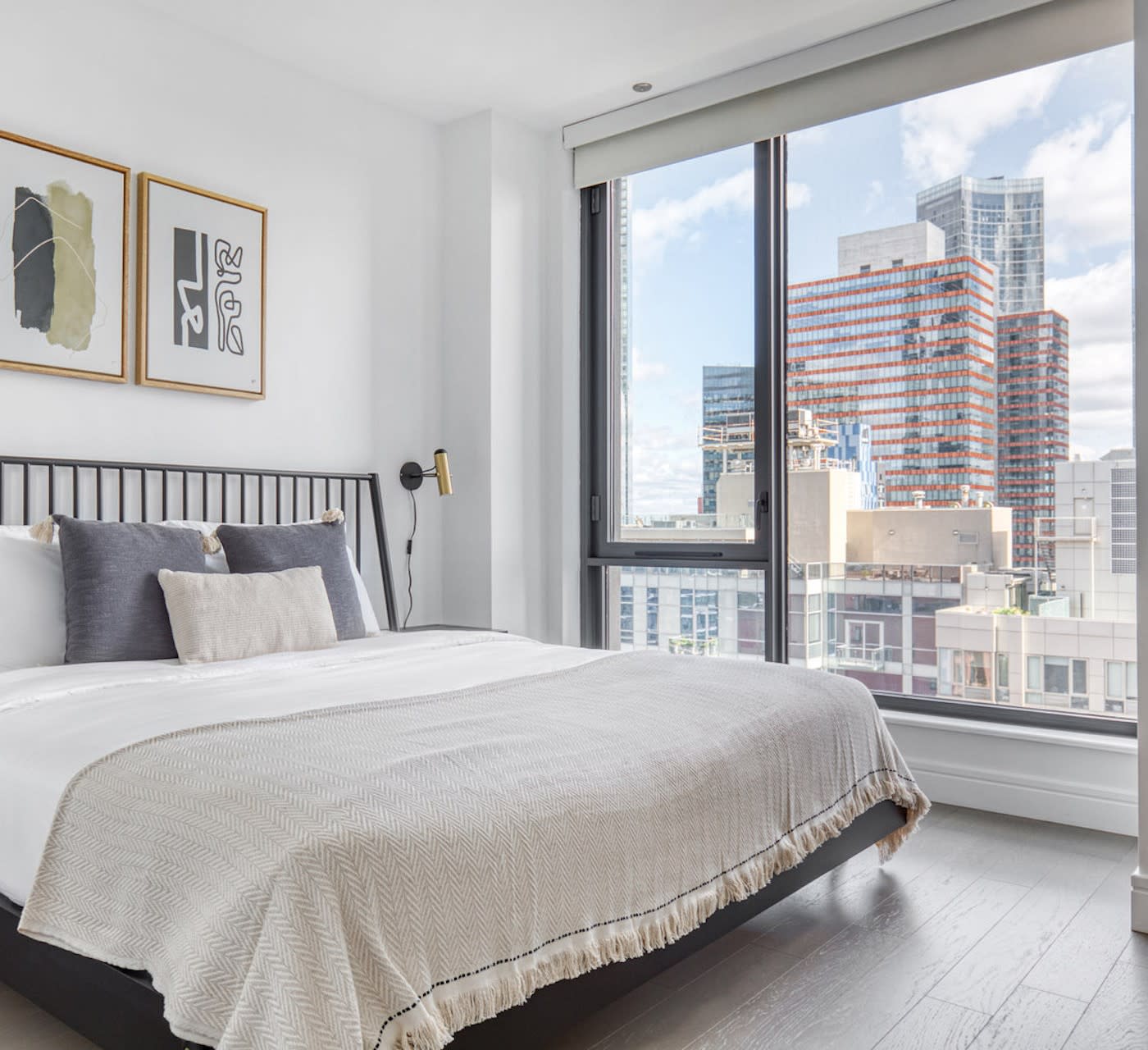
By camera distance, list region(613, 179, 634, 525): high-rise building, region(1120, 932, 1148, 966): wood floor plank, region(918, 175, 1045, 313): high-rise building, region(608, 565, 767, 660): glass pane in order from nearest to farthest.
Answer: region(1120, 932, 1148, 966): wood floor plank → region(918, 175, 1045, 313): high-rise building → region(608, 565, 767, 660): glass pane → region(613, 179, 634, 525): high-rise building

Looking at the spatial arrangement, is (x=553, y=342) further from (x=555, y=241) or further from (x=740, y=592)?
(x=740, y=592)

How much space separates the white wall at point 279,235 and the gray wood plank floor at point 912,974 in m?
1.81

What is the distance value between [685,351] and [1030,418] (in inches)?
55.1

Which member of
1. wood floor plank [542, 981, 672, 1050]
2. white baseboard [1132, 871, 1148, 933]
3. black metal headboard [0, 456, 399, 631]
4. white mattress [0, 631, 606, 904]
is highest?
black metal headboard [0, 456, 399, 631]

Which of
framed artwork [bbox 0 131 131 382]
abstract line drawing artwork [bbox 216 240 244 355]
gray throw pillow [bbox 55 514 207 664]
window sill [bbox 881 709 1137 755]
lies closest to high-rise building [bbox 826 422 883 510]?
window sill [bbox 881 709 1137 755]

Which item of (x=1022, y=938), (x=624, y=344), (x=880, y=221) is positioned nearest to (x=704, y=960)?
(x=1022, y=938)

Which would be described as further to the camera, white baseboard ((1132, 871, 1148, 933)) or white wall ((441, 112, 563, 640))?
white wall ((441, 112, 563, 640))

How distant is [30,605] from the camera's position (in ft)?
8.17

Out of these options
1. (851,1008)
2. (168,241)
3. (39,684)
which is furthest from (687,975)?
(168,241)

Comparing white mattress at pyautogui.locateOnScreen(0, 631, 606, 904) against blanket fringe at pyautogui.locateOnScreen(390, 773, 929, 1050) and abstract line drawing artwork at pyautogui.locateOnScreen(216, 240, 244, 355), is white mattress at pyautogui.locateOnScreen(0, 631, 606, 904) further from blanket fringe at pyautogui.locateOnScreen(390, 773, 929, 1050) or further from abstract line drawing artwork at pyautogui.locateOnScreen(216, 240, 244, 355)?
abstract line drawing artwork at pyautogui.locateOnScreen(216, 240, 244, 355)

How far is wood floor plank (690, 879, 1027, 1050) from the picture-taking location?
180cm

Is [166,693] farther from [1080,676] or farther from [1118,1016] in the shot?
[1080,676]

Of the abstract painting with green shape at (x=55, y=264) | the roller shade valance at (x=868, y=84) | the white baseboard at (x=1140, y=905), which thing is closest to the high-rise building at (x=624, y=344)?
the roller shade valance at (x=868, y=84)

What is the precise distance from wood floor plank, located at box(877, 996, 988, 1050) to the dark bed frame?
1.13 ft
